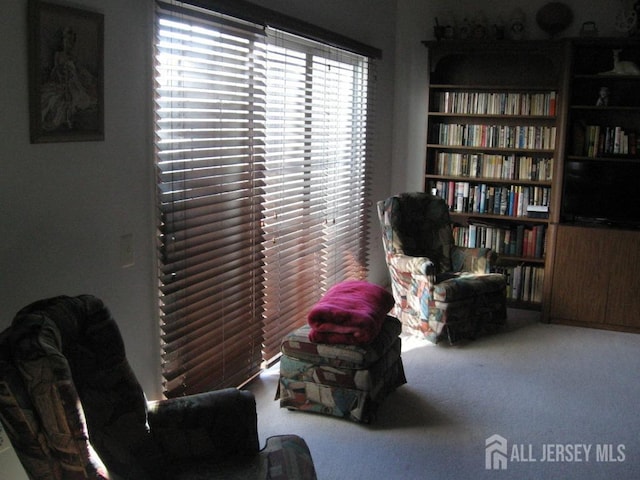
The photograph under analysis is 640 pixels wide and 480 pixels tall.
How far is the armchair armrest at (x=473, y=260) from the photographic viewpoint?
4.90 meters

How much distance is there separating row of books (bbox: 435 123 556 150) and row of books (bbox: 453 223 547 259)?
0.65 metres

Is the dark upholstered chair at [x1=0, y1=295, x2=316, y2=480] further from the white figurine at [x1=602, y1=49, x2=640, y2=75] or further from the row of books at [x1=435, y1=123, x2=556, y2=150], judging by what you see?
the white figurine at [x1=602, y1=49, x2=640, y2=75]

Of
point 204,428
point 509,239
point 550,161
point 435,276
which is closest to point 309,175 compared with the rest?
point 435,276

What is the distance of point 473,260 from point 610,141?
53.2 inches

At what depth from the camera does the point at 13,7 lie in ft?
6.73

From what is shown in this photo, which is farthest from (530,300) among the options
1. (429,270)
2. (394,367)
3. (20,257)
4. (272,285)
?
(20,257)

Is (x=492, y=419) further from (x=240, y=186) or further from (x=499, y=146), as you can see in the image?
(x=499, y=146)

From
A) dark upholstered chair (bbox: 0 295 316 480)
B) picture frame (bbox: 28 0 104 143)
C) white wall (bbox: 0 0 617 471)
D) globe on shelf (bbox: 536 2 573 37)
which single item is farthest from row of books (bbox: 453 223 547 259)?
picture frame (bbox: 28 0 104 143)

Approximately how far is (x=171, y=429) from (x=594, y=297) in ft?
11.9

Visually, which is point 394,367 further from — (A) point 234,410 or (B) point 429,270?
(A) point 234,410

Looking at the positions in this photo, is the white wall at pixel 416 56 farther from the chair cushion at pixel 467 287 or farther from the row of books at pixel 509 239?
the chair cushion at pixel 467 287

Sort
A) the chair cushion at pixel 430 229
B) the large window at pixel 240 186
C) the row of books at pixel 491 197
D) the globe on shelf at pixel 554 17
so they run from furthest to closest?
the row of books at pixel 491 197 → the globe on shelf at pixel 554 17 → the chair cushion at pixel 430 229 → the large window at pixel 240 186

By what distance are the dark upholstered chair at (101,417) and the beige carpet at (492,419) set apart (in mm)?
808

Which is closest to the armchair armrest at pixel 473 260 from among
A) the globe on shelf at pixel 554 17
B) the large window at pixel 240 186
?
the large window at pixel 240 186
